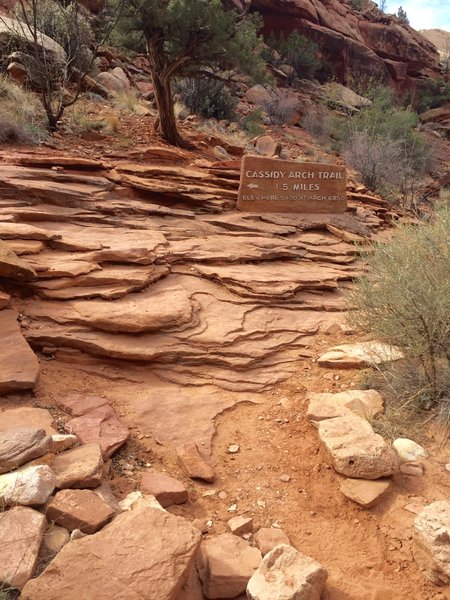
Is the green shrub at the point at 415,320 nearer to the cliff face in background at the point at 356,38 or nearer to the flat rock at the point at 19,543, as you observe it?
the flat rock at the point at 19,543

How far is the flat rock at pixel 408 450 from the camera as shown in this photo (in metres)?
3.25

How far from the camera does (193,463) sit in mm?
3242

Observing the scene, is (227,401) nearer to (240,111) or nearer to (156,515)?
(156,515)

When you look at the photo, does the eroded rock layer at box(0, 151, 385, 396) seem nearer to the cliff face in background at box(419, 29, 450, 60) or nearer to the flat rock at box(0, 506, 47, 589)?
the flat rock at box(0, 506, 47, 589)

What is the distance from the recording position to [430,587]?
251cm

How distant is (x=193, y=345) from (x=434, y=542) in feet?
7.98

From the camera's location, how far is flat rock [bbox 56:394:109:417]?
350 cm

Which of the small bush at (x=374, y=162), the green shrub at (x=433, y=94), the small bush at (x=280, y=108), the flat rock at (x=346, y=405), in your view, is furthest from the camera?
the green shrub at (x=433, y=94)

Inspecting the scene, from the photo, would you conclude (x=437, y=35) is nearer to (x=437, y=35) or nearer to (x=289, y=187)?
(x=437, y=35)

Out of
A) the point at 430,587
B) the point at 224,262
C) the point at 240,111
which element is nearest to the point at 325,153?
the point at 240,111

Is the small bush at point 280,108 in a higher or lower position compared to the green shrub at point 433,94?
lower

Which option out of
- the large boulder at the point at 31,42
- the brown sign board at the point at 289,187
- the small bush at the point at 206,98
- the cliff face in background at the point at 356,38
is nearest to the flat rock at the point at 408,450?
the brown sign board at the point at 289,187

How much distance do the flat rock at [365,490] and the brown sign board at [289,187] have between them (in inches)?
213

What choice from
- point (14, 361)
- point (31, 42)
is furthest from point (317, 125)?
point (14, 361)
